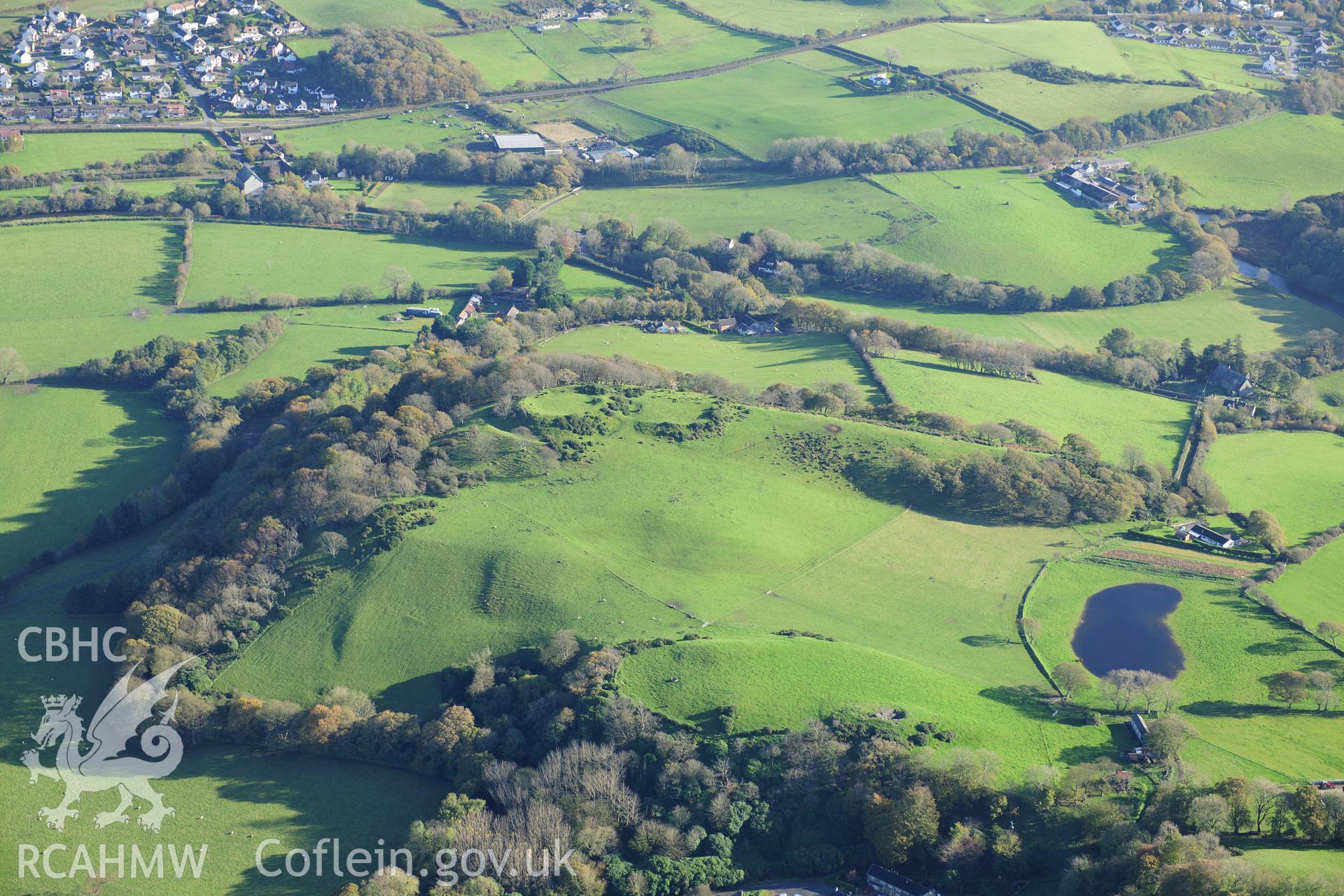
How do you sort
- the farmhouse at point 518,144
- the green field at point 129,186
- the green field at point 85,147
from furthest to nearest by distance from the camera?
the farmhouse at point 518,144 < the green field at point 85,147 < the green field at point 129,186

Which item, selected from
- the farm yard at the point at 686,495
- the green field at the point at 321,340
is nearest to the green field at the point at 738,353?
the farm yard at the point at 686,495

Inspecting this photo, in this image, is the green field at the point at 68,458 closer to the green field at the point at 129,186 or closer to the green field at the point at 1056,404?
the green field at the point at 129,186

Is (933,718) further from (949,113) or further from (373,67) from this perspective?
(373,67)

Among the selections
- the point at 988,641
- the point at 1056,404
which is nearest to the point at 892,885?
the point at 988,641

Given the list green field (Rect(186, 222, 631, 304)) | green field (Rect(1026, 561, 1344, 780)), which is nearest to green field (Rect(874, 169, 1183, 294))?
green field (Rect(186, 222, 631, 304))

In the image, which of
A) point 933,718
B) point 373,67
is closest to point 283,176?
point 373,67

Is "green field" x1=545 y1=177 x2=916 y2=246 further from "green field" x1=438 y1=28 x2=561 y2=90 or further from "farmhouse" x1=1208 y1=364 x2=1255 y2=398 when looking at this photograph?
"farmhouse" x1=1208 y1=364 x2=1255 y2=398

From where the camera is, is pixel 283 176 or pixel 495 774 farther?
pixel 283 176
